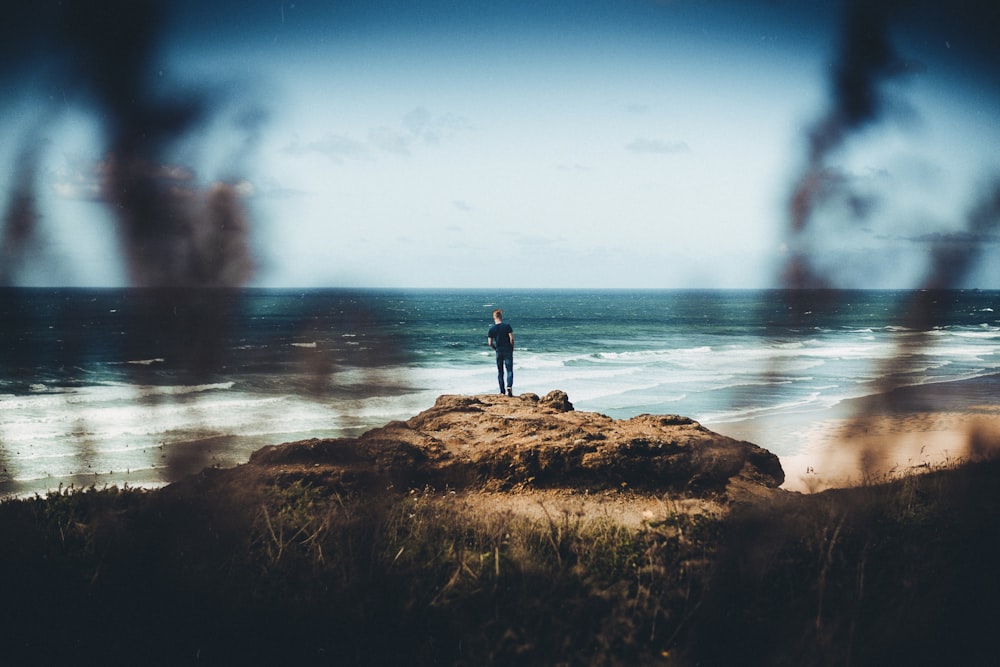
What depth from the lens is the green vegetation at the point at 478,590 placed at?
3.65 m

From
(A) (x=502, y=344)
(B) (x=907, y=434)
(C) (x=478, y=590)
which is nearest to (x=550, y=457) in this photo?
(C) (x=478, y=590)

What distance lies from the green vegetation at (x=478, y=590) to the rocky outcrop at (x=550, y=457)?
1757 mm

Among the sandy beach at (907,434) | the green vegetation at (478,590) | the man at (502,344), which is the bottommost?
the sandy beach at (907,434)

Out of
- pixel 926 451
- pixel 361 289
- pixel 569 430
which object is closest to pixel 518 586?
pixel 361 289

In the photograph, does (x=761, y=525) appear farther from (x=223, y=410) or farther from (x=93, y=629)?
(x=93, y=629)

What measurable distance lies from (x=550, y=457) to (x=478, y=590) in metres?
3.32

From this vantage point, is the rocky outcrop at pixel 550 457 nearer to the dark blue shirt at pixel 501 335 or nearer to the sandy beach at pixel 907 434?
the sandy beach at pixel 907 434

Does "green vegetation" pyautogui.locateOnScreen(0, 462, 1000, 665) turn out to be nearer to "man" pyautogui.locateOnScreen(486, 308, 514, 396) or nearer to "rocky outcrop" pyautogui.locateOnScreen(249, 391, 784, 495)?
"rocky outcrop" pyautogui.locateOnScreen(249, 391, 784, 495)

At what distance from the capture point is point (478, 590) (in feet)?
13.5

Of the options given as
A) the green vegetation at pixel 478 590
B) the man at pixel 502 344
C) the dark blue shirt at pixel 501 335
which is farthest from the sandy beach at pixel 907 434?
the dark blue shirt at pixel 501 335

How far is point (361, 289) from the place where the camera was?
1.75 meters

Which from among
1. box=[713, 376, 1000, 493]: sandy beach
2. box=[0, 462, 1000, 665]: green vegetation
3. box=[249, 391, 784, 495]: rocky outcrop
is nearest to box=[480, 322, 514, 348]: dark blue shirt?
box=[249, 391, 784, 495]: rocky outcrop

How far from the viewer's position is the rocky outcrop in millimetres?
6762

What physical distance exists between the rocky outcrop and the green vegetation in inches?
69.2
